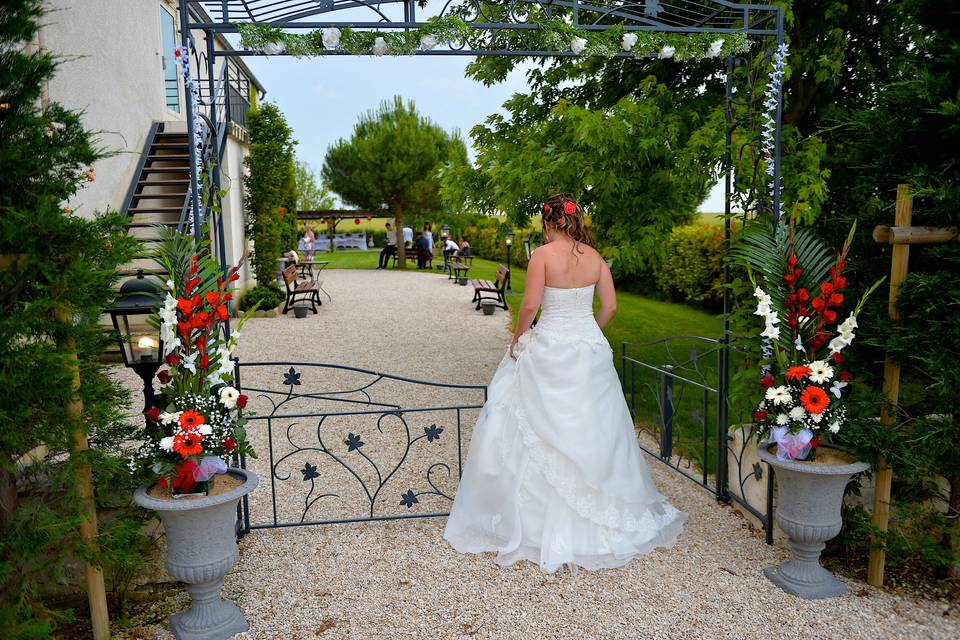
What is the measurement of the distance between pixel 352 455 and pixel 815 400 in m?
3.85

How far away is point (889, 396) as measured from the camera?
3648 millimetres

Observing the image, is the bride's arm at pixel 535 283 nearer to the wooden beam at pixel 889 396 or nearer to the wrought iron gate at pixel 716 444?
the wrought iron gate at pixel 716 444

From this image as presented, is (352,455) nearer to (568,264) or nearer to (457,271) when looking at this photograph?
(568,264)

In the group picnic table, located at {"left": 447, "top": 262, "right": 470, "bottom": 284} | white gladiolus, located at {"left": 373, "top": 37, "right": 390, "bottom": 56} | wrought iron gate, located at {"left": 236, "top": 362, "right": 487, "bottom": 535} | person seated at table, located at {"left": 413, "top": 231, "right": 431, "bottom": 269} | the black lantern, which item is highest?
white gladiolus, located at {"left": 373, "top": 37, "right": 390, "bottom": 56}

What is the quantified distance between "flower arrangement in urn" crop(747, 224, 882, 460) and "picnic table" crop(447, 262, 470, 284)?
15270 mm

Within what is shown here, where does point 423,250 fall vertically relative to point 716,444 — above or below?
above

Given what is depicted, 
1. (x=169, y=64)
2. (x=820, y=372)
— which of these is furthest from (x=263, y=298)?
(x=820, y=372)

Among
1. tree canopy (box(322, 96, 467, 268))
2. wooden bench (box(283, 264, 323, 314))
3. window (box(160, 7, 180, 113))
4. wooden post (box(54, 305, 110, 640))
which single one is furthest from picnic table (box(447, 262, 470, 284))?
wooden post (box(54, 305, 110, 640))

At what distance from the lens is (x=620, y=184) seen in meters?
6.63

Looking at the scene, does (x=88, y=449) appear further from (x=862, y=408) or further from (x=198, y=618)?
(x=862, y=408)

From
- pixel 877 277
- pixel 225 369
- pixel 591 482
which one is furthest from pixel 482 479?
pixel 877 277

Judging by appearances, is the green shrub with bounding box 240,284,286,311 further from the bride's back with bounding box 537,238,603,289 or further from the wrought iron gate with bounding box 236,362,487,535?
the bride's back with bounding box 537,238,603,289

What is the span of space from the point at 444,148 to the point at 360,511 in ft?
83.7

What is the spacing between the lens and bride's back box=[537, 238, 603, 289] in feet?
14.0
